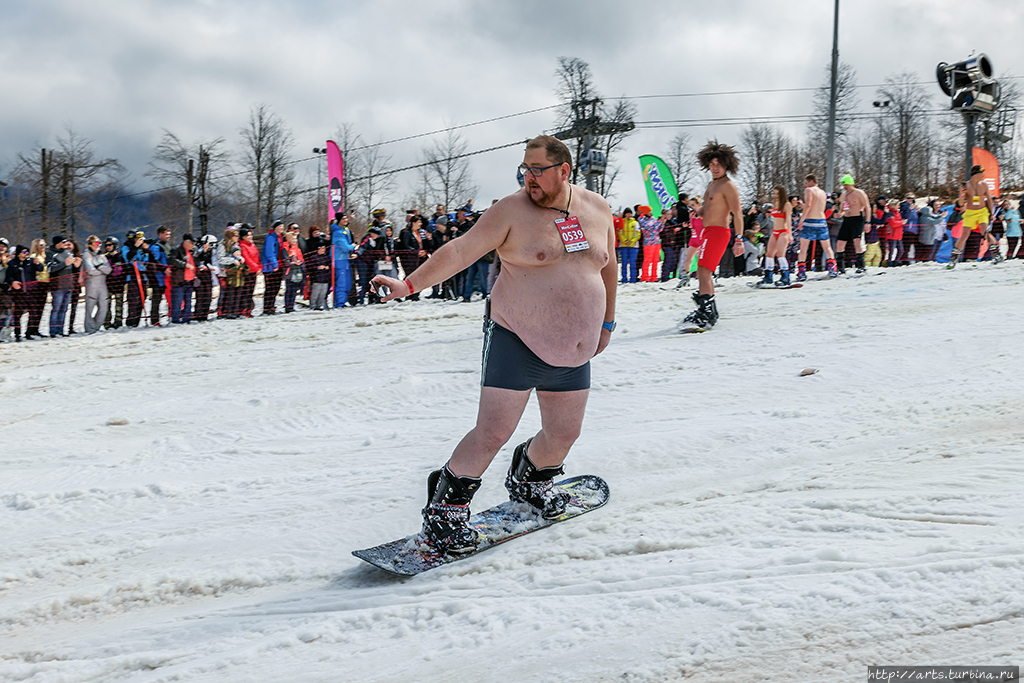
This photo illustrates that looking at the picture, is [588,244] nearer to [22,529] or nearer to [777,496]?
[777,496]

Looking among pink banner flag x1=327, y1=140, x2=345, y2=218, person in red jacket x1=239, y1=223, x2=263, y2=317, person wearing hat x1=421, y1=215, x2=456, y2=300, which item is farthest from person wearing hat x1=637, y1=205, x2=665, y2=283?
person in red jacket x1=239, y1=223, x2=263, y2=317

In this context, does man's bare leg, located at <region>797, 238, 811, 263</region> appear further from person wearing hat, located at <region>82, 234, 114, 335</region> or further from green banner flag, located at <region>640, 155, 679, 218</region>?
person wearing hat, located at <region>82, 234, 114, 335</region>

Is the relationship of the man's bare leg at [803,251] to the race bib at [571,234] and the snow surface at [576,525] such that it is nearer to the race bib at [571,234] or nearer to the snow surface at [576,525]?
the snow surface at [576,525]

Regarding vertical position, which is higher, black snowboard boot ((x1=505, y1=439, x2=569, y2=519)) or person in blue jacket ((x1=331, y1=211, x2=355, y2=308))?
person in blue jacket ((x1=331, y1=211, x2=355, y2=308))

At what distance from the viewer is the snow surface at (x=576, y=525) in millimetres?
2461

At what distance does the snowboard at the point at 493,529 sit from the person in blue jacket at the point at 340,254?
34.4 feet

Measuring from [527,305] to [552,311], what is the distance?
0.11 m

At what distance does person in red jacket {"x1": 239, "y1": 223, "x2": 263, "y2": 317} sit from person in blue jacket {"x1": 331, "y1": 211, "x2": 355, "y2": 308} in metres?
1.36

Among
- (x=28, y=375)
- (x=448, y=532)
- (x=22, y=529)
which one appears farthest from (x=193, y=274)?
(x=448, y=532)

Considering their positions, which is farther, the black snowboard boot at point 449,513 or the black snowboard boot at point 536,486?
the black snowboard boot at point 536,486

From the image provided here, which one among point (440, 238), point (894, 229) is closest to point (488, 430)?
point (440, 238)

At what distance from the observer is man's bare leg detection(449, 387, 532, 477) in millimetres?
3082

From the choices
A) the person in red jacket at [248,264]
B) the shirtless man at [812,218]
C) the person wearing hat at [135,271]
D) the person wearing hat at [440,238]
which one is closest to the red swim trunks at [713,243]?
the shirtless man at [812,218]

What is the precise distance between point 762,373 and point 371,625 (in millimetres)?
4405
